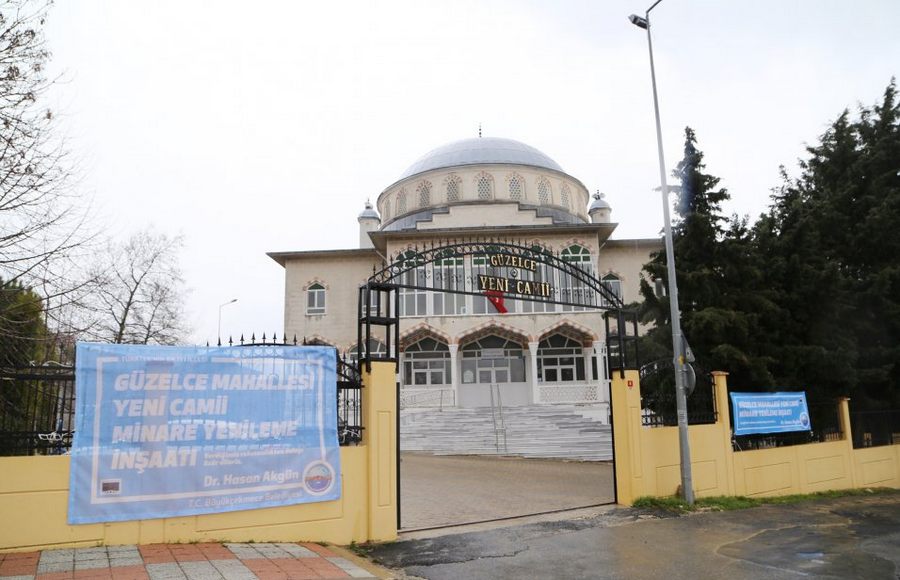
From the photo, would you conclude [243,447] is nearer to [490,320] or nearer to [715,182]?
[715,182]

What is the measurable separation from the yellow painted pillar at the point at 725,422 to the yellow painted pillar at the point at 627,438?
186 centimetres

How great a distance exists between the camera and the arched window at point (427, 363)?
29234mm

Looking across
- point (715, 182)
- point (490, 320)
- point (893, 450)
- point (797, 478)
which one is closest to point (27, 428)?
point (797, 478)

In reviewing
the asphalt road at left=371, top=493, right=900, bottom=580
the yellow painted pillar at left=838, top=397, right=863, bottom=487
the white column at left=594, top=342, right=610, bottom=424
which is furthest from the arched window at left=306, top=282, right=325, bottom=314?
the asphalt road at left=371, top=493, right=900, bottom=580

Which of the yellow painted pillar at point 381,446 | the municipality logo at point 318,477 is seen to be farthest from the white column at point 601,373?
the municipality logo at point 318,477

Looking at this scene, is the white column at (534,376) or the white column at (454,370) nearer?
the white column at (454,370)

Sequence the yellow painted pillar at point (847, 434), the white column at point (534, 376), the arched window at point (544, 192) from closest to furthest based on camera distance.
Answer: the yellow painted pillar at point (847, 434), the white column at point (534, 376), the arched window at point (544, 192)

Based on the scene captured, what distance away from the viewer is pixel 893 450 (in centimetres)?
1414

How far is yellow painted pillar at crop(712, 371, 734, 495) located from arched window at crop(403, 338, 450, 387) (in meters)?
18.8

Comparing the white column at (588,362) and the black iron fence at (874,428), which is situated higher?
the white column at (588,362)

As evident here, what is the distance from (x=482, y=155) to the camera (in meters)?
35.2

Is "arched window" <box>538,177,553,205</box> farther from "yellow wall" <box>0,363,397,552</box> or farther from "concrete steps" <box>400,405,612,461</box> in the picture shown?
"yellow wall" <box>0,363,397,552</box>

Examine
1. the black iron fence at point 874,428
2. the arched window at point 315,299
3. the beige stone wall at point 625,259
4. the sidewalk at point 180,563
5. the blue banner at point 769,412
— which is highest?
the beige stone wall at point 625,259

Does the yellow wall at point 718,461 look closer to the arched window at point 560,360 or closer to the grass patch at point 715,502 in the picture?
the grass patch at point 715,502
